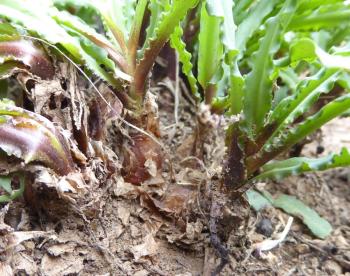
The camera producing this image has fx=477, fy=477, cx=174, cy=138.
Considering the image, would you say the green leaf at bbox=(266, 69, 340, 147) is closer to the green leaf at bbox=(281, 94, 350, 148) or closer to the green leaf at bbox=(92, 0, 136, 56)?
the green leaf at bbox=(281, 94, 350, 148)

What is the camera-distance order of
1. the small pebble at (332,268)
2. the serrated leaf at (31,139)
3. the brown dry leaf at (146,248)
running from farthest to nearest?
the small pebble at (332,268), the brown dry leaf at (146,248), the serrated leaf at (31,139)

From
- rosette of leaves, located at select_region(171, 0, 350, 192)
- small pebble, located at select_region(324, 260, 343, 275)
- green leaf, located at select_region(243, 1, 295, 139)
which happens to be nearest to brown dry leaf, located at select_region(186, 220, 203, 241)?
rosette of leaves, located at select_region(171, 0, 350, 192)

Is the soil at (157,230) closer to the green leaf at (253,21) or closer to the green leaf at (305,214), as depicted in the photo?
the green leaf at (305,214)

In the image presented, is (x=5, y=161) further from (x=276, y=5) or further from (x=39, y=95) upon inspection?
(x=276, y=5)

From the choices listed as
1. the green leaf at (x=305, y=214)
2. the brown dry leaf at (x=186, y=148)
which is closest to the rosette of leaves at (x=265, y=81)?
the brown dry leaf at (x=186, y=148)

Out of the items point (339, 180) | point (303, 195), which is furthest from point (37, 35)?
point (339, 180)

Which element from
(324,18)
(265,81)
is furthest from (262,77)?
(324,18)

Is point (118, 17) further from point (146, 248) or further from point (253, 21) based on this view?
point (146, 248)
